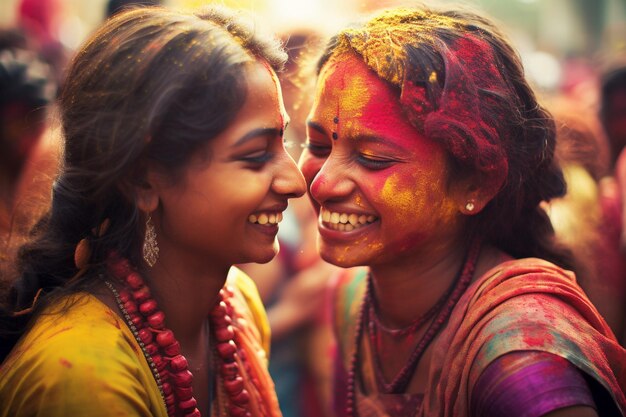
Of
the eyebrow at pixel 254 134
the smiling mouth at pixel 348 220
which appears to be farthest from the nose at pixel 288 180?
the smiling mouth at pixel 348 220

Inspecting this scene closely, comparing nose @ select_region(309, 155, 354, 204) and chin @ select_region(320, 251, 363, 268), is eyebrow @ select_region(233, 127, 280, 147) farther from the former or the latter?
chin @ select_region(320, 251, 363, 268)

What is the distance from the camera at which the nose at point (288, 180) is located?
2.30 meters

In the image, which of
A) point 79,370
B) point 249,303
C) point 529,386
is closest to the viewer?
point 79,370

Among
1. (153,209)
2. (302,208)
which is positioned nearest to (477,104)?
(153,209)

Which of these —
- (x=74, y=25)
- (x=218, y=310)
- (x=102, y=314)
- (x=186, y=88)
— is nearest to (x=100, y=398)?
(x=102, y=314)

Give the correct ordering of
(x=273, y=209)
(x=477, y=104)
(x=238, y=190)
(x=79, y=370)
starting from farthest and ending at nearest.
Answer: (x=477, y=104), (x=273, y=209), (x=238, y=190), (x=79, y=370)

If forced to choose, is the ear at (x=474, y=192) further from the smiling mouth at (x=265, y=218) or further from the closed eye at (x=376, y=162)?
the smiling mouth at (x=265, y=218)

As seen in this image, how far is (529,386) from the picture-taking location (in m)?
1.97

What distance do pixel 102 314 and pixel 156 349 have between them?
0.24 metres

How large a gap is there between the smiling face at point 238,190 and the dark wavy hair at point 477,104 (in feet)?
1.60

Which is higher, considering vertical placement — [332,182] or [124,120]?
[124,120]

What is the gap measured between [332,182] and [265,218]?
13.0 inches

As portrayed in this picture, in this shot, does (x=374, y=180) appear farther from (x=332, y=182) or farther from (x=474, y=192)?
(x=474, y=192)

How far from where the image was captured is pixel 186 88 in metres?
2.09
